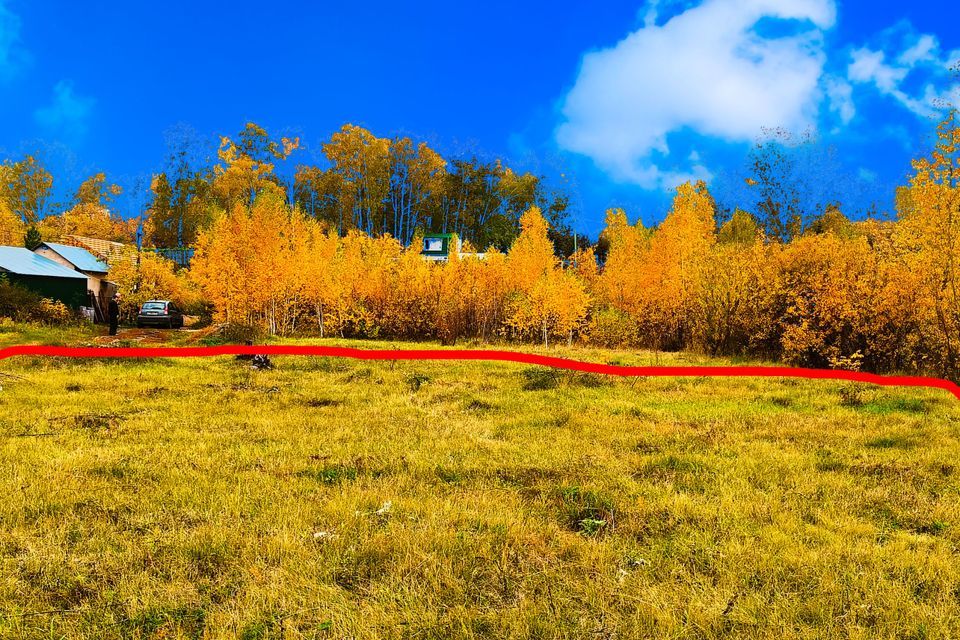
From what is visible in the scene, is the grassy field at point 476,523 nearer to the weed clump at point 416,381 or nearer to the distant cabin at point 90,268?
the weed clump at point 416,381

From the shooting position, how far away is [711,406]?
11.0 metres

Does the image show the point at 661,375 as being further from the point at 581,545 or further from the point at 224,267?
the point at 224,267

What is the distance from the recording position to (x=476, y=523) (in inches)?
206

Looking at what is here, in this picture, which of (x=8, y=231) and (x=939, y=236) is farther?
(x=8, y=231)

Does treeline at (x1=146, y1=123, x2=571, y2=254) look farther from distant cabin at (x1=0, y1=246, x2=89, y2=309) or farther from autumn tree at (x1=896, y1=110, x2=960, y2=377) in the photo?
autumn tree at (x1=896, y1=110, x2=960, y2=377)

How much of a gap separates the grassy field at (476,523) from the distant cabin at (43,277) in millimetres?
31908

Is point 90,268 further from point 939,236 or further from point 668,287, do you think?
point 939,236

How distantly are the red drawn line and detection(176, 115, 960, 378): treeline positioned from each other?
0.97 meters

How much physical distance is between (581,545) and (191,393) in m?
10.1

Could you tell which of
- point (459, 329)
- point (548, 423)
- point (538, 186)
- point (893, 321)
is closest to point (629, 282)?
point (459, 329)

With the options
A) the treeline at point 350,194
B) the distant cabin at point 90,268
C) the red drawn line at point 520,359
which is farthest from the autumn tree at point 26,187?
the red drawn line at point 520,359

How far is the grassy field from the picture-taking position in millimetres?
3789

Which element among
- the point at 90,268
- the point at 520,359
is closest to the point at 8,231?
the point at 90,268

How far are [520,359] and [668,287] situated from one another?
10.4 meters
